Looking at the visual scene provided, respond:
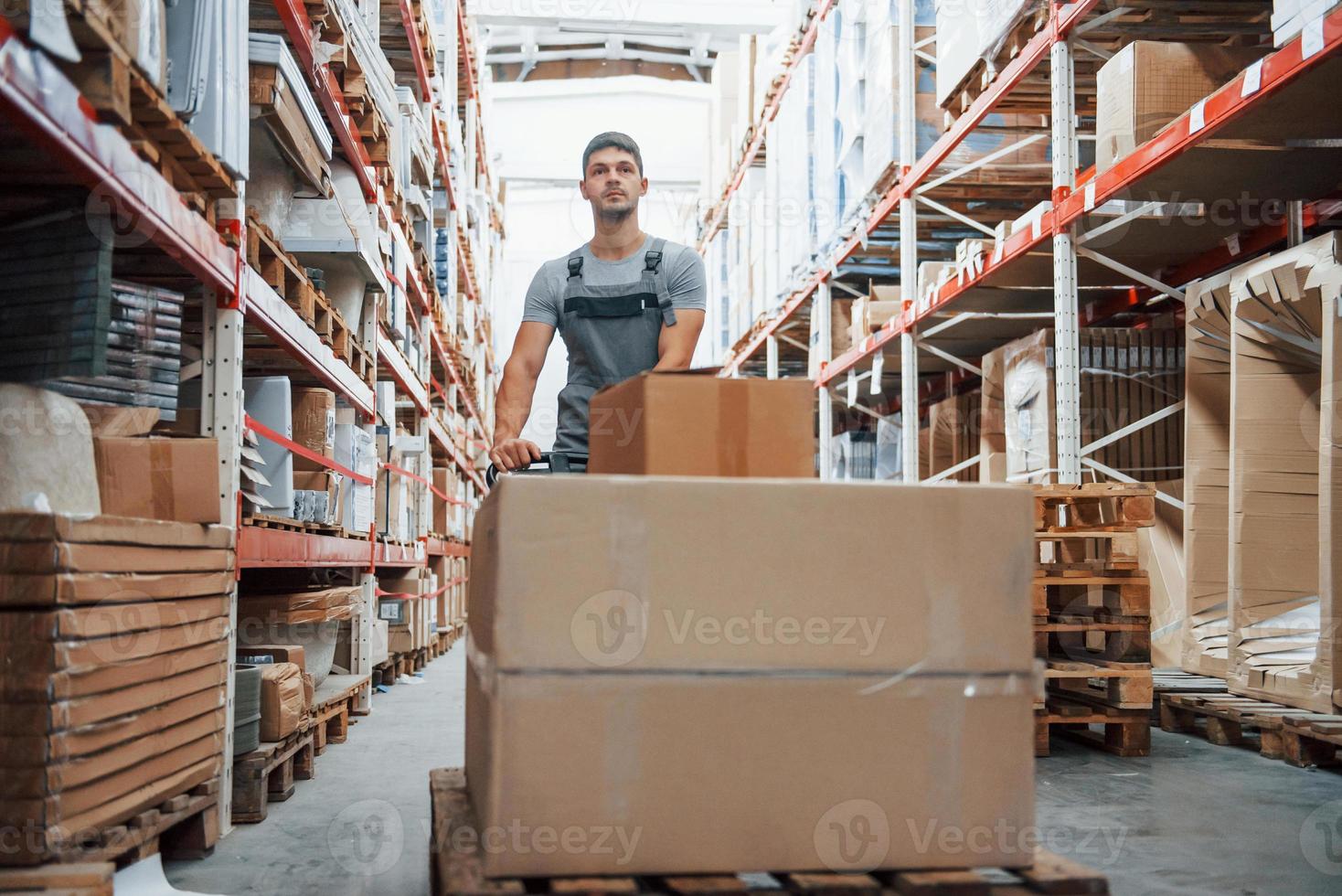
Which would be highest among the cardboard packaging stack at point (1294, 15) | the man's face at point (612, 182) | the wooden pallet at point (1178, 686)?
the cardboard packaging stack at point (1294, 15)

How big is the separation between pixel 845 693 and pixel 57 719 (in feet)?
5.01

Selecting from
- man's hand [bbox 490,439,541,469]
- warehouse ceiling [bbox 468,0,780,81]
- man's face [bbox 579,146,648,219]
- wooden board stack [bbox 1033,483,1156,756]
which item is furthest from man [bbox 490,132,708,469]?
warehouse ceiling [bbox 468,0,780,81]

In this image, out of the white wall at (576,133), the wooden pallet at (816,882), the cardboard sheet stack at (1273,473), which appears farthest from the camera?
the white wall at (576,133)

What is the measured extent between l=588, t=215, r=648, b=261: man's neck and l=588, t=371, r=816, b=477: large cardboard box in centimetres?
160

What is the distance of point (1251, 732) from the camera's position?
5.42 metres

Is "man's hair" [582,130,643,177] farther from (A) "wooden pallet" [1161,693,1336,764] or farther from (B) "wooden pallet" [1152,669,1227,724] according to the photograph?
(B) "wooden pallet" [1152,669,1227,724]

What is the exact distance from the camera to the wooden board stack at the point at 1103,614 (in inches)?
187

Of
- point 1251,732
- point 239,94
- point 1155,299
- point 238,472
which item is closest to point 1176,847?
point 1251,732

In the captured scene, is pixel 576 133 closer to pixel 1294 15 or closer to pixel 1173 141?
pixel 1173 141

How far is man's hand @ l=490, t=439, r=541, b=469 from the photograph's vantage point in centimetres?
288

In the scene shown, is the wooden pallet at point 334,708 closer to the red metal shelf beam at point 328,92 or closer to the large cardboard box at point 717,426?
the red metal shelf beam at point 328,92

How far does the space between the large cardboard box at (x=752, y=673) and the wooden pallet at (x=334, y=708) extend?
2768 mm

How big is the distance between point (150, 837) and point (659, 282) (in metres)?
2.03

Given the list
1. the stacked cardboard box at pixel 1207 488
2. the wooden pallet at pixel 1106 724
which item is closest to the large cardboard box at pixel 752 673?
the wooden pallet at pixel 1106 724
